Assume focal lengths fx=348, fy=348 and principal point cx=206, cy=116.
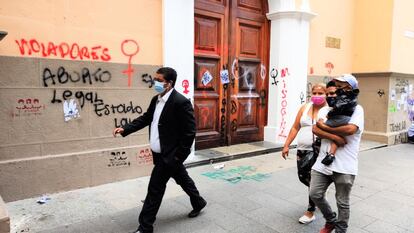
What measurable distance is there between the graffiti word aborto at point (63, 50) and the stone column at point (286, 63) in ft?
14.1

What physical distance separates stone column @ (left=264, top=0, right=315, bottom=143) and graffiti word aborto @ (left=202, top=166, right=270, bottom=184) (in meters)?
2.25

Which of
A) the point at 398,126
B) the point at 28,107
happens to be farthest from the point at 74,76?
the point at 398,126

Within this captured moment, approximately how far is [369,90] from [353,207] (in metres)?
6.03

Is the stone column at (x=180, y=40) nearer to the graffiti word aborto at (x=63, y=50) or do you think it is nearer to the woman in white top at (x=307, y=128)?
the graffiti word aborto at (x=63, y=50)

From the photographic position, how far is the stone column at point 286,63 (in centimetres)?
795

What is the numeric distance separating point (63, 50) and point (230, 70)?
3.66m

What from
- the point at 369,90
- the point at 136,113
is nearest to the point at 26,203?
the point at 136,113

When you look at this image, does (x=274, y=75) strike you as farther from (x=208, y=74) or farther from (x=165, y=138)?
(x=165, y=138)

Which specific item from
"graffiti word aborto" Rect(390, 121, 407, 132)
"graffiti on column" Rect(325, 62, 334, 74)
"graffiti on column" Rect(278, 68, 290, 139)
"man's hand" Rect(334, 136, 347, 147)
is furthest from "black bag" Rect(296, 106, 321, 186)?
"graffiti word aborto" Rect(390, 121, 407, 132)

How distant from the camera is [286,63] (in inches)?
316

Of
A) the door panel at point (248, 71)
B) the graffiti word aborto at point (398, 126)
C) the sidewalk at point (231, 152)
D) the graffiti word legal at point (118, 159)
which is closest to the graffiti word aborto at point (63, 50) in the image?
the graffiti word legal at point (118, 159)

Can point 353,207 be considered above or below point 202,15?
below

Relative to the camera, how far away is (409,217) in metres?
4.36

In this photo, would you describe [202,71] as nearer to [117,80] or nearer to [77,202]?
[117,80]
